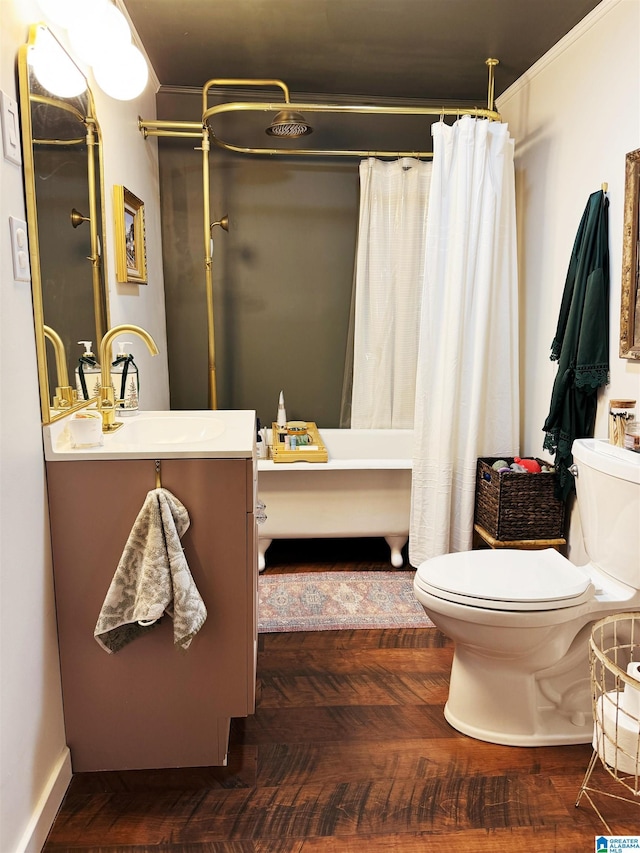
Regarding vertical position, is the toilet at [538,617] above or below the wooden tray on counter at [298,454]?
below

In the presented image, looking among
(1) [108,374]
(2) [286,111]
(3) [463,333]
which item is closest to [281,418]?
(3) [463,333]

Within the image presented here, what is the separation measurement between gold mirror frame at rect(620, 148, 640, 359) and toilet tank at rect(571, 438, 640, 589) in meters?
0.47

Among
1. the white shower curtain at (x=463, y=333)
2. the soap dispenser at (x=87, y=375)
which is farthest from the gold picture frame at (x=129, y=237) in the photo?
the white shower curtain at (x=463, y=333)

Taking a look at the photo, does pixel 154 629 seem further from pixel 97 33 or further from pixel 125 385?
pixel 97 33

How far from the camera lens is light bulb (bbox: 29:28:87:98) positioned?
1.45 meters

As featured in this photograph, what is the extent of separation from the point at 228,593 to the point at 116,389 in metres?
0.90

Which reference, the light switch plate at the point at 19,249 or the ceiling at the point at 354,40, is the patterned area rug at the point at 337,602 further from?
the ceiling at the point at 354,40

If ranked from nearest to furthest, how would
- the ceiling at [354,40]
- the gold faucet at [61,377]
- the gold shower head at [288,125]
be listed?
the gold faucet at [61,377]
the ceiling at [354,40]
the gold shower head at [288,125]

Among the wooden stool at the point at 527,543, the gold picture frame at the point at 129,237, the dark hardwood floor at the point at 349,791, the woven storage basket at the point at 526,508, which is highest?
the gold picture frame at the point at 129,237

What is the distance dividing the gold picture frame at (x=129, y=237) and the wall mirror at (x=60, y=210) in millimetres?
248

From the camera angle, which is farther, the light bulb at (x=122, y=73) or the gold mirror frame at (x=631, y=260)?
the gold mirror frame at (x=631, y=260)

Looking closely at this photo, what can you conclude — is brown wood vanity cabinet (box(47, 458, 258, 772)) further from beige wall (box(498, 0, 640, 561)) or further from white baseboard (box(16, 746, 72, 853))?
beige wall (box(498, 0, 640, 561))

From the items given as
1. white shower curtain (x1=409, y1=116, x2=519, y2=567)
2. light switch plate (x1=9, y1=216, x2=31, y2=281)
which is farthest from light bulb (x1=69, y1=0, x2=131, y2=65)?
white shower curtain (x1=409, y1=116, x2=519, y2=567)

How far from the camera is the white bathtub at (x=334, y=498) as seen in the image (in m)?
2.96
